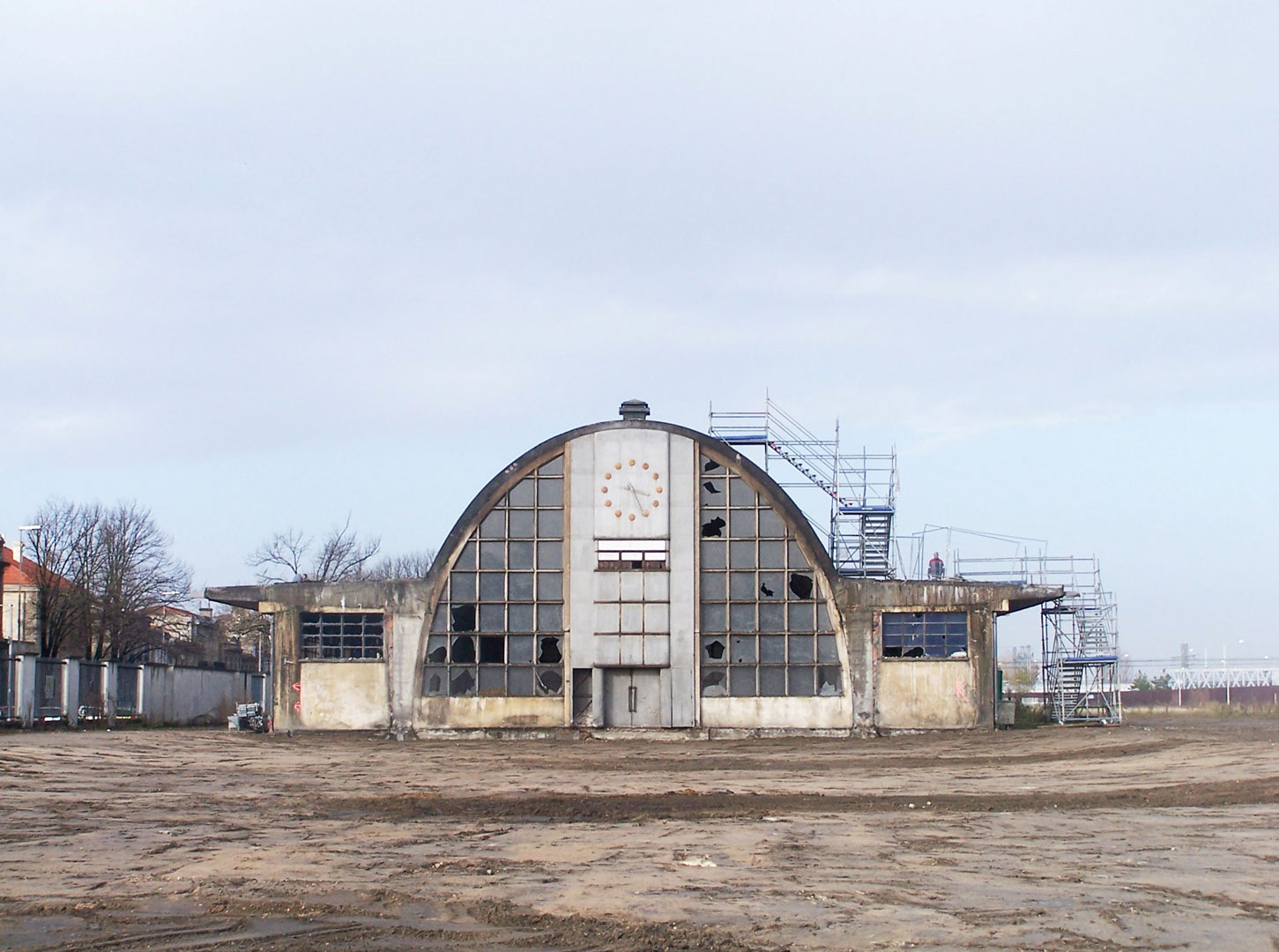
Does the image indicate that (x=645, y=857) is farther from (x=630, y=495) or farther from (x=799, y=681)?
(x=630, y=495)

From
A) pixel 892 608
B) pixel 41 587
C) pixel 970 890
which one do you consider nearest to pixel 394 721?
pixel 892 608

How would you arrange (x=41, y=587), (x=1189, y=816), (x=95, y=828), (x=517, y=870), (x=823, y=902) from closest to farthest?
1. (x=823, y=902)
2. (x=517, y=870)
3. (x=95, y=828)
4. (x=1189, y=816)
5. (x=41, y=587)

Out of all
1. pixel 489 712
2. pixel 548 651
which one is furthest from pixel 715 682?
pixel 489 712

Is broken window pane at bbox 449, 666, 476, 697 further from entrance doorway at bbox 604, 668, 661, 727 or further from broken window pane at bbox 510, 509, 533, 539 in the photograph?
broken window pane at bbox 510, 509, 533, 539

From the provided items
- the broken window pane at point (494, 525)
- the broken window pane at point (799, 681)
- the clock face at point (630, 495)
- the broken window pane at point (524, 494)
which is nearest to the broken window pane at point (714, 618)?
the broken window pane at point (799, 681)

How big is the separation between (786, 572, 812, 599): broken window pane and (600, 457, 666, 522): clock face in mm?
4660

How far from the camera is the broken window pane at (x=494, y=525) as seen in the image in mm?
43094

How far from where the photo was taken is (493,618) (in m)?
42.8

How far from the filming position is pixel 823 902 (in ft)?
41.6

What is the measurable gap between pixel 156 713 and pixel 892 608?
102 ft

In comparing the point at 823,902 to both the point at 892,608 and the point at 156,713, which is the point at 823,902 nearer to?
the point at 892,608

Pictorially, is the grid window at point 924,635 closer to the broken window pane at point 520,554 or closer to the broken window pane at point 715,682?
the broken window pane at point 715,682

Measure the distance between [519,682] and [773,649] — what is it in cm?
790

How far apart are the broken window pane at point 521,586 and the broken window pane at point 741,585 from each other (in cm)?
620
